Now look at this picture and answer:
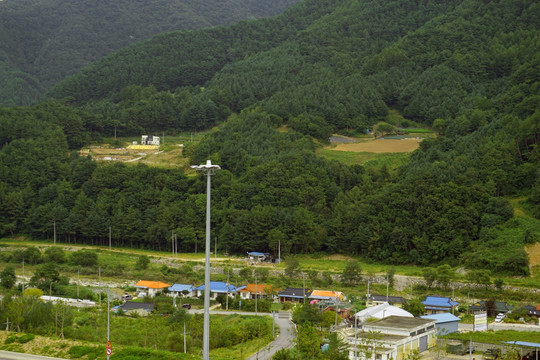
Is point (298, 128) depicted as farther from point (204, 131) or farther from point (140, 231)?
point (140, 231)

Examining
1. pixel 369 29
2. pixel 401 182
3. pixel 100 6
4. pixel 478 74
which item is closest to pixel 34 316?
pixel 401 182

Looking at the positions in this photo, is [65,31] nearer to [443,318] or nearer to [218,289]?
[218,289]

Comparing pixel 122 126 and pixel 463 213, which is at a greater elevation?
pixel 122 126

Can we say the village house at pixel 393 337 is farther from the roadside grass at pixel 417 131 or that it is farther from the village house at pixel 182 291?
the roadside grass at pixel 417 131

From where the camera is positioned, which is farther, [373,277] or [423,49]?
[423,49]

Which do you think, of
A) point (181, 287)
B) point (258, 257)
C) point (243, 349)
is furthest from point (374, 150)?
point (243, 349)

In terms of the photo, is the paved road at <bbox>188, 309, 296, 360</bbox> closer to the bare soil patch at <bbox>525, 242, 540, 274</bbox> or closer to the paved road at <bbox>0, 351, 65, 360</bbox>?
the paved road at <bbox>0, 351, 65, 360</bbox>
